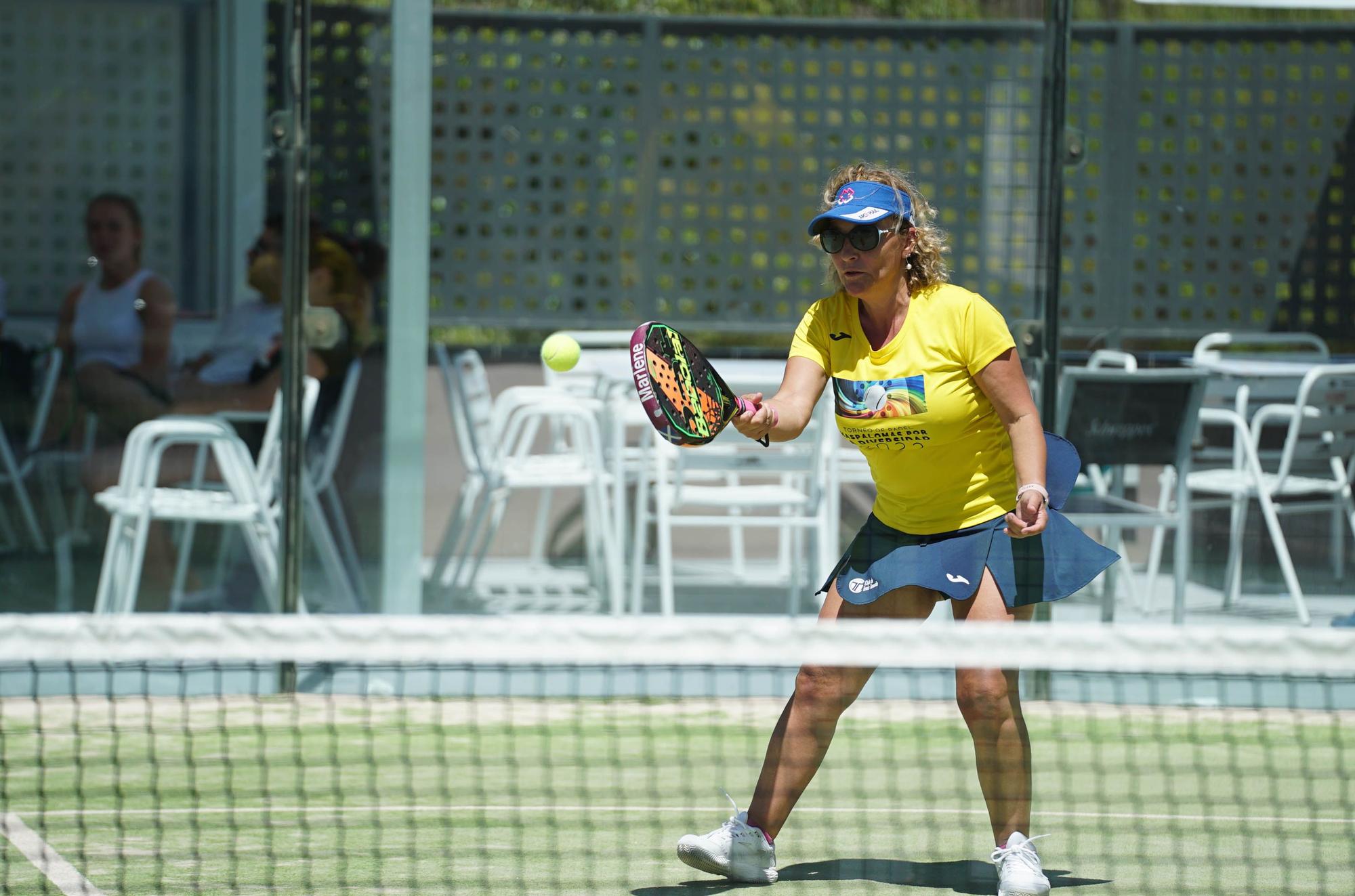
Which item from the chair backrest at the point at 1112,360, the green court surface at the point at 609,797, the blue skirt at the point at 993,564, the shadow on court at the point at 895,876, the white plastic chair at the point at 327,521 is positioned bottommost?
the green court surface at the point at 609,797

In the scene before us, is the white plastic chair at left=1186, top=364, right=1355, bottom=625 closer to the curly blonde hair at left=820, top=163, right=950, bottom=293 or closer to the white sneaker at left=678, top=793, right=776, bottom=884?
the curly blonde hair at left=820, top=163, right=950, bottom=293


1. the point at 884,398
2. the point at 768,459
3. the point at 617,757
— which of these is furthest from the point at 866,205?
the point at 768,459

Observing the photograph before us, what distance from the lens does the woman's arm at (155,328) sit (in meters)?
5.96

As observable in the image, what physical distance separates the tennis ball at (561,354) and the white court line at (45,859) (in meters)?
1.48

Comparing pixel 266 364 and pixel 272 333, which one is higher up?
pixel 272 333

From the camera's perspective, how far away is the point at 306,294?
18.3 feet

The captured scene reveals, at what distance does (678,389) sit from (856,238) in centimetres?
50

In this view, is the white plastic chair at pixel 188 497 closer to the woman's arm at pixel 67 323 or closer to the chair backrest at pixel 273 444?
the chair backrest at pixel 273 444

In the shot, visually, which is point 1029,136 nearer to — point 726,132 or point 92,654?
point 726,132

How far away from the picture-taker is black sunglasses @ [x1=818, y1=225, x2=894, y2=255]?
3.38 meters

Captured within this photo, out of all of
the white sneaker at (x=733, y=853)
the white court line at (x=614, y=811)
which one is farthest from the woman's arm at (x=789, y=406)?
the white court line at (x=614, y=811)

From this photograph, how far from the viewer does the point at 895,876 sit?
3590mm

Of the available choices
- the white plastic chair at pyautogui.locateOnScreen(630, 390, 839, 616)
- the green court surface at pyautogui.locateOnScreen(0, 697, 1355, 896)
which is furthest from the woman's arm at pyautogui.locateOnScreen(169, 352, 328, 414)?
the white plastic chair at pyautogui.locateOnScreen(630, 390, 839, 616)

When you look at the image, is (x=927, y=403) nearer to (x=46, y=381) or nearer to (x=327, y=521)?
(x=327, y=521)
